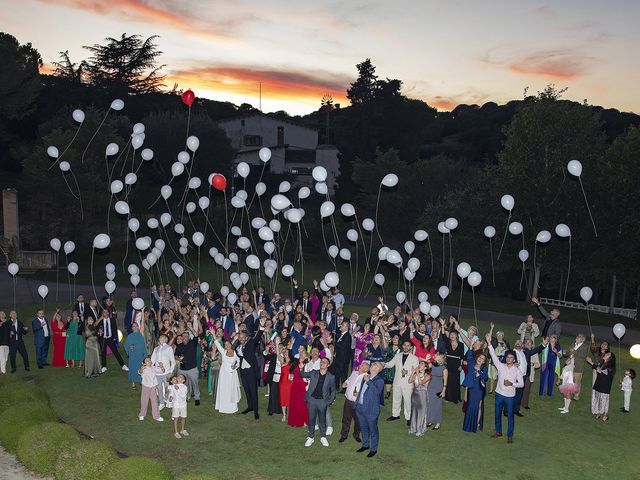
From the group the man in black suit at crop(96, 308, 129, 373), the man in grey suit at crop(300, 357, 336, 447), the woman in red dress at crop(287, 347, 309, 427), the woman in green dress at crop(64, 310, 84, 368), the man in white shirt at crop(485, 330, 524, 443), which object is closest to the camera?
the man in grey suit at crop(300, 357, 336, 447)

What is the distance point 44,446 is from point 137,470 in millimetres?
2139

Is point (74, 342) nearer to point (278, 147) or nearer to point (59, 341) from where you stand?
point (59, 341)

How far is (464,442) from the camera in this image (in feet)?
36.9

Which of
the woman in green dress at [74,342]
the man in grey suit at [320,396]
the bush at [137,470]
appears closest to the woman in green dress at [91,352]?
the woman in green dress at [74,342]

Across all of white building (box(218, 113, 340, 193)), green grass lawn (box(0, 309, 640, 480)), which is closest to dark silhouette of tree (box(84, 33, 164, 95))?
white building (box(218, 113, 340, 193))

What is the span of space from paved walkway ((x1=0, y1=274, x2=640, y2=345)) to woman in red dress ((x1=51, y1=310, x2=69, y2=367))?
1058 cm

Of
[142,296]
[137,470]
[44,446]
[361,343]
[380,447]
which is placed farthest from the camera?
[142,296]

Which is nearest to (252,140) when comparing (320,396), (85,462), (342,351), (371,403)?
(342,351)

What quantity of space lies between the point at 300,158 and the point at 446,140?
23.9 meters

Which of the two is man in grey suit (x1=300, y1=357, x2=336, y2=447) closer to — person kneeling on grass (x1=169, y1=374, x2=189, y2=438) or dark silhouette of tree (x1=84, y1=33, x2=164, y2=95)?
person kneeling on grass (x1=169, y1=374, x2=189, y2=438)

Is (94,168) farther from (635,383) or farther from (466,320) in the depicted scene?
(635,383)

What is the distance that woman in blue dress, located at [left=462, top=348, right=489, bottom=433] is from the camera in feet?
37.4

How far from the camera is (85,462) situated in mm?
8789

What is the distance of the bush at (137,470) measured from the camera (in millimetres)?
8328
